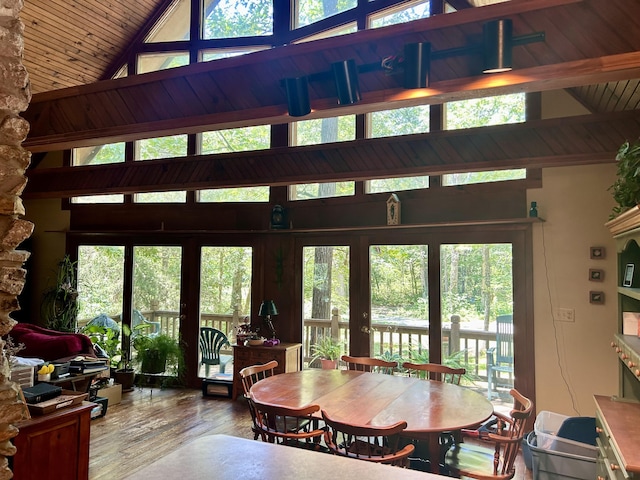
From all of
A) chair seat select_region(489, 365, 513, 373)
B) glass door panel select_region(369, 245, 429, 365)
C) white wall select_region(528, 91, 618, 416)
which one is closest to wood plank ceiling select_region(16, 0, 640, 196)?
white wall select_region(528, 91, 618, 416)

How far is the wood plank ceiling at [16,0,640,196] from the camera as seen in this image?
1.68 m

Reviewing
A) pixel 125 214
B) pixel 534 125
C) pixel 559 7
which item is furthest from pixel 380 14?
pixel 125 214

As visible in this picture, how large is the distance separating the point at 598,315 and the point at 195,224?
15.4ft

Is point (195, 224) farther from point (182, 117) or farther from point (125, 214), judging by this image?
point (182, 117)

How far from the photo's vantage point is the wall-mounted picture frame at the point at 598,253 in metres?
3.91

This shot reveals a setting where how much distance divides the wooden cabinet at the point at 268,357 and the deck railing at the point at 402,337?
210mm

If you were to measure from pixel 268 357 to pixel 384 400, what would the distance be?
2.28 meters

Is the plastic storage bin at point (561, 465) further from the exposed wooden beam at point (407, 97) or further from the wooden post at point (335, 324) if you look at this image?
the wooden post at point (335, 324)

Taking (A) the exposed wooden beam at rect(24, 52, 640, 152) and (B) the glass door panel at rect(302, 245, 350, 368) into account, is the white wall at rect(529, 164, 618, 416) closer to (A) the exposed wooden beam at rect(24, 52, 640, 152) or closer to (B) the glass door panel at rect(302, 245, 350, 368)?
(B) the glass door panel at rect(302, 245, 350, 368)

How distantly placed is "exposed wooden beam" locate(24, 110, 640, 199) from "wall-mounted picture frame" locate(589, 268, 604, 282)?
4.06ft

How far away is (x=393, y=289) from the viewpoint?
4.92 metres

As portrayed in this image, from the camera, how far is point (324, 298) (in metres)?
5.33

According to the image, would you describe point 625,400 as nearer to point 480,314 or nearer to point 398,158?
point 480,314

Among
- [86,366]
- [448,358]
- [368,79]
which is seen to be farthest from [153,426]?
[368,79]
